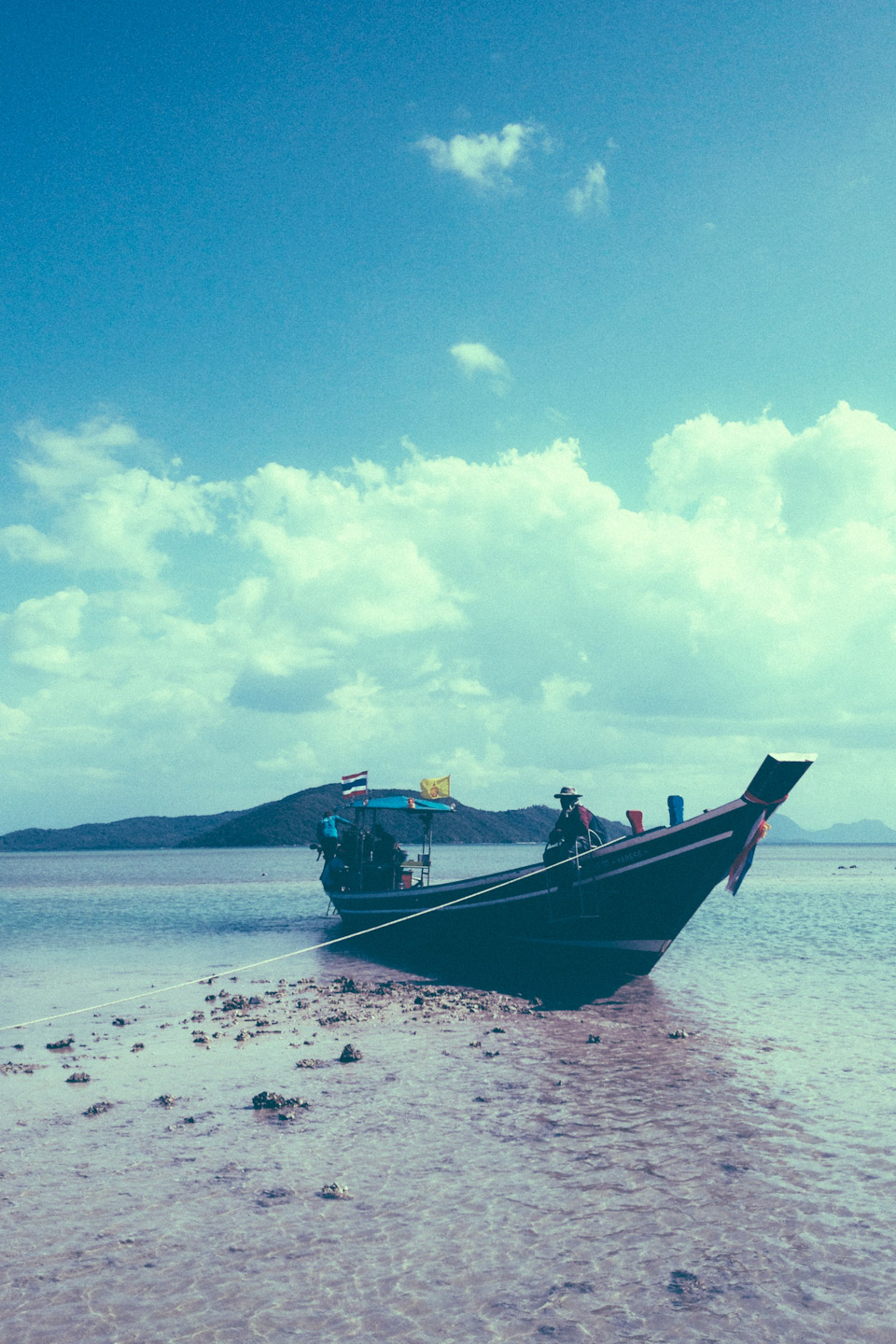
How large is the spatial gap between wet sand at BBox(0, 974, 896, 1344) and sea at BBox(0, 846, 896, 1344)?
25 mm

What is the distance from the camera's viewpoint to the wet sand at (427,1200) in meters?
5.55

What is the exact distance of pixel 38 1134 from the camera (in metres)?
8.96

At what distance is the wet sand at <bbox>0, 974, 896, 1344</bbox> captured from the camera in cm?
555

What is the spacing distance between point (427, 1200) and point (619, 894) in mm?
10113

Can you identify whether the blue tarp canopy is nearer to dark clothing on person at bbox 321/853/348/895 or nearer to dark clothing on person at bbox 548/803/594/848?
dark clothing on person at bbox 321/853/348/895

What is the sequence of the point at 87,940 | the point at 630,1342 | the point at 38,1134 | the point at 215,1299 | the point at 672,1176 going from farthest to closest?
the point at 87,940 → the point at 38,1134 → the point at 672,1176 → the point at 215,1299 → the point at 630,1342

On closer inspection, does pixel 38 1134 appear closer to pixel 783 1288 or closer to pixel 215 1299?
pixel 215 1299

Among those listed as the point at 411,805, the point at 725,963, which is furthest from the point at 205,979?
the point at 725,963

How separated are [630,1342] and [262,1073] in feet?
22.9

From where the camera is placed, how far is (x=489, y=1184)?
7.59 metres

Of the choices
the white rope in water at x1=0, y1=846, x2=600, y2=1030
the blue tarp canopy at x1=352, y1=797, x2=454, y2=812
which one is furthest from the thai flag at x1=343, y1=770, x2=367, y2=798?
the white rope in water at x1=0, y1=846, x2=600, y2=1030

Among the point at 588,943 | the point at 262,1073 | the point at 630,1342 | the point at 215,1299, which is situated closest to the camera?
the point at 630,1342

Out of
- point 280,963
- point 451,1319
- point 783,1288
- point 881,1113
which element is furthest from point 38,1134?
point 280,963

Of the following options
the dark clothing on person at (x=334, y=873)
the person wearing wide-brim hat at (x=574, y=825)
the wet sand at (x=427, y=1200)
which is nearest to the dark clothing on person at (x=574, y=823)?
the person wearing wide-brim hat at (x=574, y=825)
